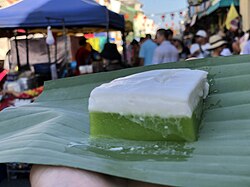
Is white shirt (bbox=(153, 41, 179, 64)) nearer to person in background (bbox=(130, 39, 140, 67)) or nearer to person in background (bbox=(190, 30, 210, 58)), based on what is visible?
person in background (bbox=(190, 30, 210, 58))

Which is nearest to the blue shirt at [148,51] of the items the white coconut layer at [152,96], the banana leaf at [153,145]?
the banana leaf at [153,145]

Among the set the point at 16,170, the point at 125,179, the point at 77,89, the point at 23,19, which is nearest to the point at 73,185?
the point at 125,179

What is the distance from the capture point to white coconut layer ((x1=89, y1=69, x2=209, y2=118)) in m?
1.13

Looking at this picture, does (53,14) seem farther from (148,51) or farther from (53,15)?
(148,51)

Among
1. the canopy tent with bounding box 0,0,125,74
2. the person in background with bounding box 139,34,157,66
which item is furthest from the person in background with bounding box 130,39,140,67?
the canopy tent with bounding box 0,0,125,74

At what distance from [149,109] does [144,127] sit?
0.18ft

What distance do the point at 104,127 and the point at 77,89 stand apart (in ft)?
1.86

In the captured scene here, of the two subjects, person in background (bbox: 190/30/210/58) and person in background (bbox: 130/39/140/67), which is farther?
person in background (bbox: 130/39/140/67)

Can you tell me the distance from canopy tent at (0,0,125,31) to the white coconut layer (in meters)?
5.00

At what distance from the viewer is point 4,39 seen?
7.80 m

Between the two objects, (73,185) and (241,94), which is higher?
(241,94)

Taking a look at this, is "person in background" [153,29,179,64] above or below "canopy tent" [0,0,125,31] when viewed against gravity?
A: below

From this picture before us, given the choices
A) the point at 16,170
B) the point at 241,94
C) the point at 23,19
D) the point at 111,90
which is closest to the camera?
the point at 111,90

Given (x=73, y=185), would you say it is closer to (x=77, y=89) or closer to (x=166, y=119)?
(x=166, y=119)
